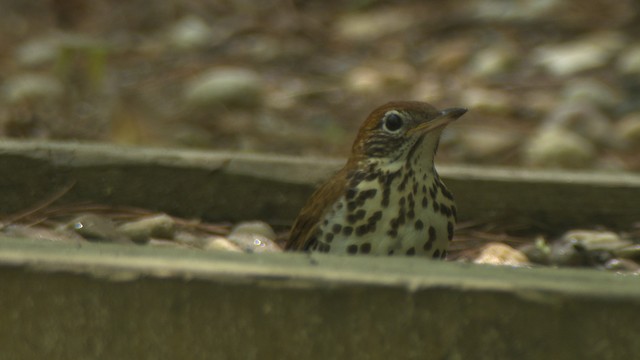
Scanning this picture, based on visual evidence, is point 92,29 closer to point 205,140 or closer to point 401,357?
point 205,140

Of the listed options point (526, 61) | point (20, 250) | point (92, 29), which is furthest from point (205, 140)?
point (20, 250)

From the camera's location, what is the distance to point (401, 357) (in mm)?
2117

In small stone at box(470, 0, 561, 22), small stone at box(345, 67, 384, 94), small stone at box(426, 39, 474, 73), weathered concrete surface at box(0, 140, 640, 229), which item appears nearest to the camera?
weathered concrete surface at box(0, 140, 640, 229)

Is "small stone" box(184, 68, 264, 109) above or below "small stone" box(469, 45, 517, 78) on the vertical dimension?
below

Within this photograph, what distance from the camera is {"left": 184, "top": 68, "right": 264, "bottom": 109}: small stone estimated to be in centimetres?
646

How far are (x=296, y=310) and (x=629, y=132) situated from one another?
4.02m

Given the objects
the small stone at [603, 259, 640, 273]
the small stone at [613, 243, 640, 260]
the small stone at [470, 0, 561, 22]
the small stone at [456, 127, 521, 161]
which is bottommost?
the small stone at [456, 127, 521, 161]

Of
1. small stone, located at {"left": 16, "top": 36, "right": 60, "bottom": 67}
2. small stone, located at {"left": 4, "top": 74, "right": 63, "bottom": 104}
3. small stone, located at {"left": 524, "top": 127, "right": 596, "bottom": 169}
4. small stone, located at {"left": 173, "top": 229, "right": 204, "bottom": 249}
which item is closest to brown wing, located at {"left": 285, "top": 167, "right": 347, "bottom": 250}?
small stone, located at {"left": 173, "top": 229, "right": 204, "bottom": 249}

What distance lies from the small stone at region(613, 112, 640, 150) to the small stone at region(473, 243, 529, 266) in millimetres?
2532

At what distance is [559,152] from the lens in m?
5.27

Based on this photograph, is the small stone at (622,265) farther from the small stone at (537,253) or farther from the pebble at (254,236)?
the pebble at (254,236)

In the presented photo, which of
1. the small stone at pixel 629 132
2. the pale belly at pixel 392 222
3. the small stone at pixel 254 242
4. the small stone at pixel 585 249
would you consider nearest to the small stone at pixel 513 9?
the small stone at pixel 629 132

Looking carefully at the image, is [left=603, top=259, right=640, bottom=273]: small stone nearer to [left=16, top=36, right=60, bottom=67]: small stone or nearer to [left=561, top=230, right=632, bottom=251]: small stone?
[left=561, top=230, right=632, bottom=251]: small stone

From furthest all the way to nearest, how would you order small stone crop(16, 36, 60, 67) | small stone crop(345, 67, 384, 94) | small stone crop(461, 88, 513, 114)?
1. small stone crop(16, 36, 60, 67)
2. small stone crop(345, 67, 384, 94)
3. small stone crop(461, 88, 513, 114)
